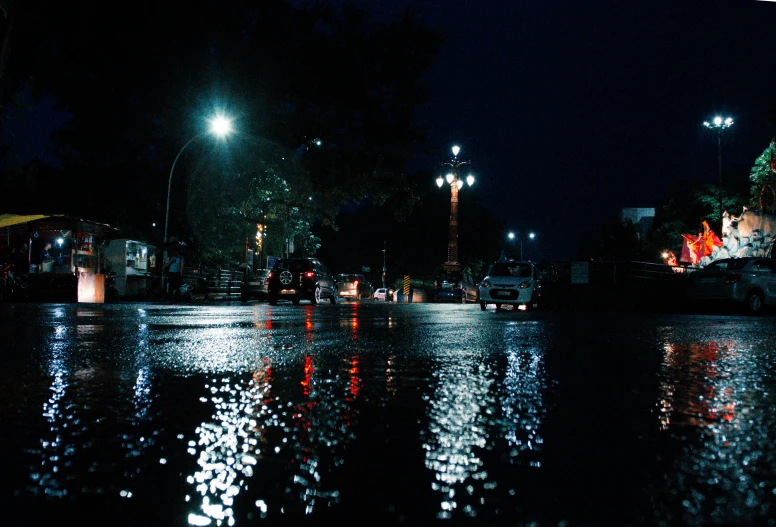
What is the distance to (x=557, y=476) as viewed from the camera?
2.42 m

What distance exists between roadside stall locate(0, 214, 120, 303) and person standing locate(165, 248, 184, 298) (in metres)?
4.36

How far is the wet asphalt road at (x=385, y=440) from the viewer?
210cm

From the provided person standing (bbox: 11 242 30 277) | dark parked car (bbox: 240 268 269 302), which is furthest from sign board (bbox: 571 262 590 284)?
person standing (bbox: 11 242 30 277)

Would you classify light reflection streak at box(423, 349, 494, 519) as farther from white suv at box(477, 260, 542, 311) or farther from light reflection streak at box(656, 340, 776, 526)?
white suv at box(477, 260, 542, 311)

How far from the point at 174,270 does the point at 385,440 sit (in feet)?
107

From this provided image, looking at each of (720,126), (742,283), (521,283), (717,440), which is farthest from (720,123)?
(717,440)

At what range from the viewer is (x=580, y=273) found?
2969 cm

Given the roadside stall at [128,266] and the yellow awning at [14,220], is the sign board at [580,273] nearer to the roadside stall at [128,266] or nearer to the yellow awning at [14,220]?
the roadside stall at [128,266]

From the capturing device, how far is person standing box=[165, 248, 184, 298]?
109 ft

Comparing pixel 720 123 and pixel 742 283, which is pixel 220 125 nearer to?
pixel 742 283

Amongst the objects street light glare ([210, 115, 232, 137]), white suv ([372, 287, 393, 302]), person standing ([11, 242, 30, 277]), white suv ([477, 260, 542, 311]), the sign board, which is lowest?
white suv ([372, 287, 393, 302])

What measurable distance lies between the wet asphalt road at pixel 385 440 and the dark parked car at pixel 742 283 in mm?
16399

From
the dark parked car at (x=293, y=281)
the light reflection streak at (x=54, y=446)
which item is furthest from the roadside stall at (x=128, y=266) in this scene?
the light reflection streak at (x=54, y=446)

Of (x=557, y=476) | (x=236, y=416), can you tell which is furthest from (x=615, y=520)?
(x=236, y=416)
